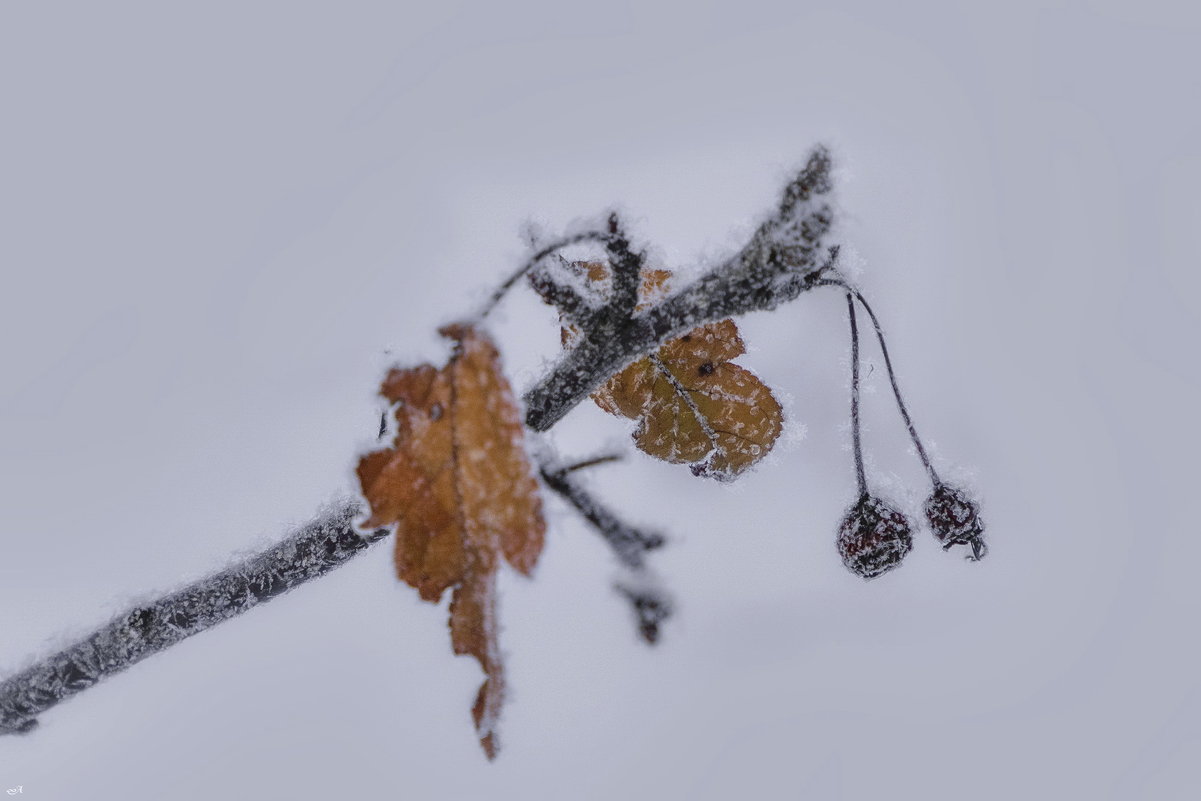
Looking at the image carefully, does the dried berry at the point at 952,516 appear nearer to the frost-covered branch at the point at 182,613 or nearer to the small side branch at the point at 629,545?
the small side branch at the point at 629,545

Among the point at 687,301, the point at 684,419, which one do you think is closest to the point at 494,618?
the point at 687,301

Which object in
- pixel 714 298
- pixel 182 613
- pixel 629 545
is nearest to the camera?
pixel 629 545

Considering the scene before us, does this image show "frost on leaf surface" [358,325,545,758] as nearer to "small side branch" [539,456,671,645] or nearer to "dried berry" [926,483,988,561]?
"small side branch" [539,456,671,645]

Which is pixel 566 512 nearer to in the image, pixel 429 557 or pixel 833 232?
pixel 429 557

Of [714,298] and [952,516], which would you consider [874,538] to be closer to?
[952,516]

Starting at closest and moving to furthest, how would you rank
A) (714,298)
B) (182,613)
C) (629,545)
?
1. (629,545)
2. (714,298)
3. (182,613)

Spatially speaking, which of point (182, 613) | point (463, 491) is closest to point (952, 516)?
point (463, 491)

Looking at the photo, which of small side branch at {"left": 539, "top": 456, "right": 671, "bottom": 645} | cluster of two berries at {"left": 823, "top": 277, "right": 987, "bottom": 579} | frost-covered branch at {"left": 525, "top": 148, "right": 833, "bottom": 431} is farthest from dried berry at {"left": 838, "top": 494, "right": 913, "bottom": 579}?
small side branch at {"left": 539, "top": 456, "right": 671, "bottom": 645}

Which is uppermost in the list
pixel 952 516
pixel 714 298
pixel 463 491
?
pixel 714 298
